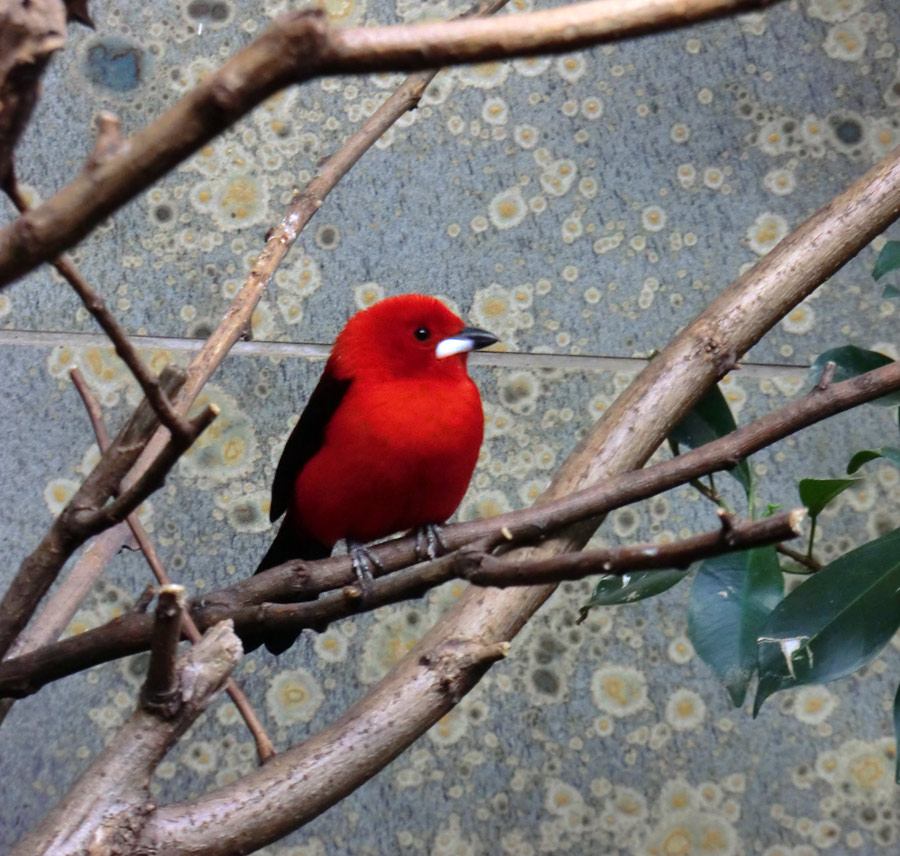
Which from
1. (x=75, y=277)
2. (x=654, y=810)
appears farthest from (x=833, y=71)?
(x=75, y=277)

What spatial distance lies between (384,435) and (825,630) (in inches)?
21.1

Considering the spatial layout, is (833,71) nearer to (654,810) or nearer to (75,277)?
(654,810)

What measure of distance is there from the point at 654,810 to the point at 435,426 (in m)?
0.89

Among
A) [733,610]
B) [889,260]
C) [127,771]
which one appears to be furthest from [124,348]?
[889,260]

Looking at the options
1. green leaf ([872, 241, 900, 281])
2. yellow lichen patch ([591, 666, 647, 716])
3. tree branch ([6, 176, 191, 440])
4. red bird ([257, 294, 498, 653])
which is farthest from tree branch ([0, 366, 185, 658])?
yellow lichen patch ([591, 666, 647, 716])

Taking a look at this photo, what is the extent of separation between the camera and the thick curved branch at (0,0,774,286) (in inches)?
14.3

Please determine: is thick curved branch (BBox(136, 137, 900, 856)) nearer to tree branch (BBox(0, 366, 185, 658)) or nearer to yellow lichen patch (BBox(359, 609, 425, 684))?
tree branch (BBox(0, 366, 185, 658))

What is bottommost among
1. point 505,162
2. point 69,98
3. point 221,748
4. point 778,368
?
point 221,748

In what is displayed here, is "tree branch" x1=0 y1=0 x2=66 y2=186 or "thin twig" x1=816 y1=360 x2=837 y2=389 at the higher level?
"thin twig" x1=816 y1=360 x2=837 y2=389

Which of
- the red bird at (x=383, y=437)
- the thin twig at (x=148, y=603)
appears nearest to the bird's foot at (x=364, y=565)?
the red bird at (x=383, y=437)

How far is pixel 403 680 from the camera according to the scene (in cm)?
93

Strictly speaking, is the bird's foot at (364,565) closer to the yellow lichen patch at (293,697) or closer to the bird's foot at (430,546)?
the bird's foot at (430,546)

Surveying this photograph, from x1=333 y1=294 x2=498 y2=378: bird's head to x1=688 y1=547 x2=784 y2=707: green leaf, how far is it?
43cm

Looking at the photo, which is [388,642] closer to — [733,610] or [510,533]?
[733,610]
